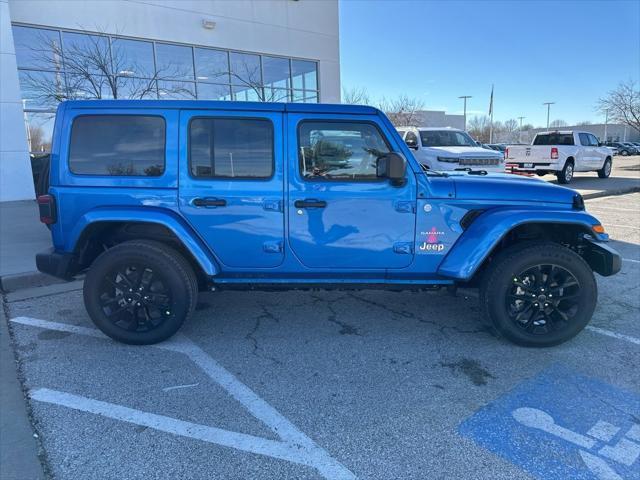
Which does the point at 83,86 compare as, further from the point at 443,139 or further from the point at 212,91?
the point at 443,139

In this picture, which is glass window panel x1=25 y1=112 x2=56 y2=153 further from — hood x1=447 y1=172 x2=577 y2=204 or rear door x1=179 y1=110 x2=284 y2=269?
hood x1=447 y1=172 x2=577 y2=204

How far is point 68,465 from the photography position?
7.49 ft

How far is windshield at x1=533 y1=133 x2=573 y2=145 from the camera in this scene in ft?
53.5

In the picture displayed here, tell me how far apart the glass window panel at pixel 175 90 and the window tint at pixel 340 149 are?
1195 centimetres

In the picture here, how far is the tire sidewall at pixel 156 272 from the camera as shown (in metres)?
3.52

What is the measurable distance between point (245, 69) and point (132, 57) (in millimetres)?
3845

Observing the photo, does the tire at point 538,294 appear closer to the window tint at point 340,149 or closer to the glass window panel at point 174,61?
the window tint at point 340,149

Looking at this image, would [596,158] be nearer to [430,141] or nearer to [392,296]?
[430,141]

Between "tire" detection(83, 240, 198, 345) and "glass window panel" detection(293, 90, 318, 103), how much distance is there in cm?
1463

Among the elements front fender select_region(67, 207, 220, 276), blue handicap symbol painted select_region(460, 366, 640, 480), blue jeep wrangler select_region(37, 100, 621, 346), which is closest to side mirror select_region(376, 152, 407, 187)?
blue jeep wrangler select_region(37, 100, 621, 346)

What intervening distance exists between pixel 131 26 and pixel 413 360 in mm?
13953

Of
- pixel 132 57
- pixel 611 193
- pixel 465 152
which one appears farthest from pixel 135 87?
pixel 611 193

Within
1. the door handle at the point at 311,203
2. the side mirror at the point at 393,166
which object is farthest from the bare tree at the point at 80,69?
the side mirror at the point at 393,166

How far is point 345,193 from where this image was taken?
3.52 meters
